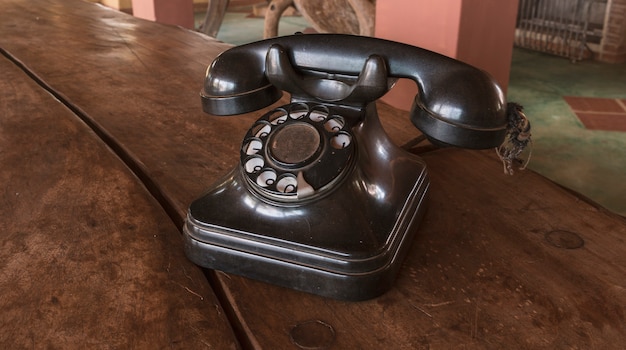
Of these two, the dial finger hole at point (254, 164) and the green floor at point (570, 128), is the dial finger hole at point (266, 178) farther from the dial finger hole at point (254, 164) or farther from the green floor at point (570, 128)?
the green floor at point (570, 128)

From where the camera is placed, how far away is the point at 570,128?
3.10 meters

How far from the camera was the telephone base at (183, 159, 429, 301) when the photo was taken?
1.95 feet

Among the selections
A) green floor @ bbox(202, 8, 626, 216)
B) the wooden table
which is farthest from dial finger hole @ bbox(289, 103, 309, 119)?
green floor @ bbox(202, 8, 626, 216)

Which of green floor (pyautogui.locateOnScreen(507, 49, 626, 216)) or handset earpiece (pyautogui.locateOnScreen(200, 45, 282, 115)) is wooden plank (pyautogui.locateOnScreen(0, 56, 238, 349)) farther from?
green floor (pyautogui.locateOnScreen(507, 49, 626, 216))

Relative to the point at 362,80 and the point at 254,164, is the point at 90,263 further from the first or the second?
the point at 362,80

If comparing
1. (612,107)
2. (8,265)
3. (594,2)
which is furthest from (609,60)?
(8,265)

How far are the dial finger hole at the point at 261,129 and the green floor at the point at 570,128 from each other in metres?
1.91

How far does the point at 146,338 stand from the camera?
0.56m

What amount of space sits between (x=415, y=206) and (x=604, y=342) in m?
0.24

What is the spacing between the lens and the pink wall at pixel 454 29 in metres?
1.84

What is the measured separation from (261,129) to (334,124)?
0.09 meters

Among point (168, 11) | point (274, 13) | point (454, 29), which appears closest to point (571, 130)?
point (454, 29)

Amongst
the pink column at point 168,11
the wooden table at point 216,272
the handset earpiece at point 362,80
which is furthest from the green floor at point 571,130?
the pink column at point 168,11

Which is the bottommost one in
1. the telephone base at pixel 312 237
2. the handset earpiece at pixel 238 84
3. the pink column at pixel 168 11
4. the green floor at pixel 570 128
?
the green floor at pixel 570 128
